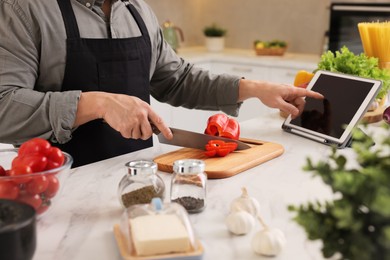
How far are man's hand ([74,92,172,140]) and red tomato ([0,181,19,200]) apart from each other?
0.45 meters

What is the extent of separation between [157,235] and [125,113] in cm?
59

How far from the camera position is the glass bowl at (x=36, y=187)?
1.12 m

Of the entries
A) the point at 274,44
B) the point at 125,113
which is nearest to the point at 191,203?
the point at 125,113

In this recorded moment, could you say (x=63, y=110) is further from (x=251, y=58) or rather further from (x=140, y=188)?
(x=251, y=58)

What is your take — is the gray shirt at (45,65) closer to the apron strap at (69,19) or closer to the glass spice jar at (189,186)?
the apron strap at (69,19)

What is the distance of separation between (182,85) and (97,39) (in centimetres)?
45

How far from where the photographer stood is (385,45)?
2.34 meters

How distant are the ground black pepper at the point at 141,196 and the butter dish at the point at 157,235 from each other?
166 millimetres

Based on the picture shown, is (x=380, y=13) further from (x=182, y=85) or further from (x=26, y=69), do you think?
(x=26, y=69)

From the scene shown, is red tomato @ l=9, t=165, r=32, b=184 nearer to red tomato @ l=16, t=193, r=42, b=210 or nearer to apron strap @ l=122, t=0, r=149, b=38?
red tomato @ l=16, t=193, r=42, b=210

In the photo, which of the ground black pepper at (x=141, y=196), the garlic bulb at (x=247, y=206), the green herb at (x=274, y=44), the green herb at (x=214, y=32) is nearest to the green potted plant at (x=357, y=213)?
the garlic bulb at (x=247, y=206)

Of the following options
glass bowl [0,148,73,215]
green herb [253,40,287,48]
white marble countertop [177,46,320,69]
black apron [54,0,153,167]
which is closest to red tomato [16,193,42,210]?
glass bowl [0,148,73,215]

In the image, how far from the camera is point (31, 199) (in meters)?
1.15

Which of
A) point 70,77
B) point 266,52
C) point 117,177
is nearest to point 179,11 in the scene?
point 266,52
